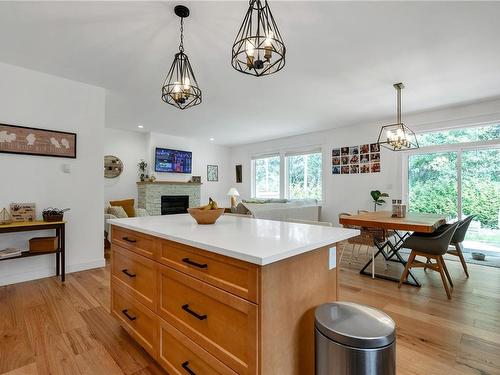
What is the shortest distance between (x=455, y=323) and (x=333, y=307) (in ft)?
5.54

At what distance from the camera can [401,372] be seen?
5.01 ft

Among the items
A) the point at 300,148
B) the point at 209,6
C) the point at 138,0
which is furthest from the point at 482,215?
the point at 138,0

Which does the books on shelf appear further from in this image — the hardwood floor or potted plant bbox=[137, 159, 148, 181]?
potted plant bbox=[137, 159, 148, 181]

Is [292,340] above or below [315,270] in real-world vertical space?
below

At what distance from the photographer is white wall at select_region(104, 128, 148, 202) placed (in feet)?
19.9

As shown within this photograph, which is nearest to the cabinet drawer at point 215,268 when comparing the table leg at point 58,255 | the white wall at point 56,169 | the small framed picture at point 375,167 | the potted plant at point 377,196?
the table leg at point 58,255

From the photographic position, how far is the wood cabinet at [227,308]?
3.18 ft

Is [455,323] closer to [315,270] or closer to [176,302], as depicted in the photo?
[315,270]

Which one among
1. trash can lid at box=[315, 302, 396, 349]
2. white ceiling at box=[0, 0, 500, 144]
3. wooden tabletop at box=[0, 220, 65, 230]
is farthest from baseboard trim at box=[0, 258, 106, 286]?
trash can lid at box=[315, 302, 396, 349]

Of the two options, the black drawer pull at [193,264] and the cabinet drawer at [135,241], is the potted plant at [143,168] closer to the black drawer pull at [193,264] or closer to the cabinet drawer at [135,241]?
the cabinet drawer at [135,241]

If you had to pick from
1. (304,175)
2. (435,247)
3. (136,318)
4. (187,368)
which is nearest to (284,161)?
(304,175)

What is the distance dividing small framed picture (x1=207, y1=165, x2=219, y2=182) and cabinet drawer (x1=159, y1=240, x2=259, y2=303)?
665 cm

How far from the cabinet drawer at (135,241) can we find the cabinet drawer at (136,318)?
33 cm

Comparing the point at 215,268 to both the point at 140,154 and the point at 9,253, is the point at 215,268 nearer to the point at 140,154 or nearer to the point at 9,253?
the point at 9,253
